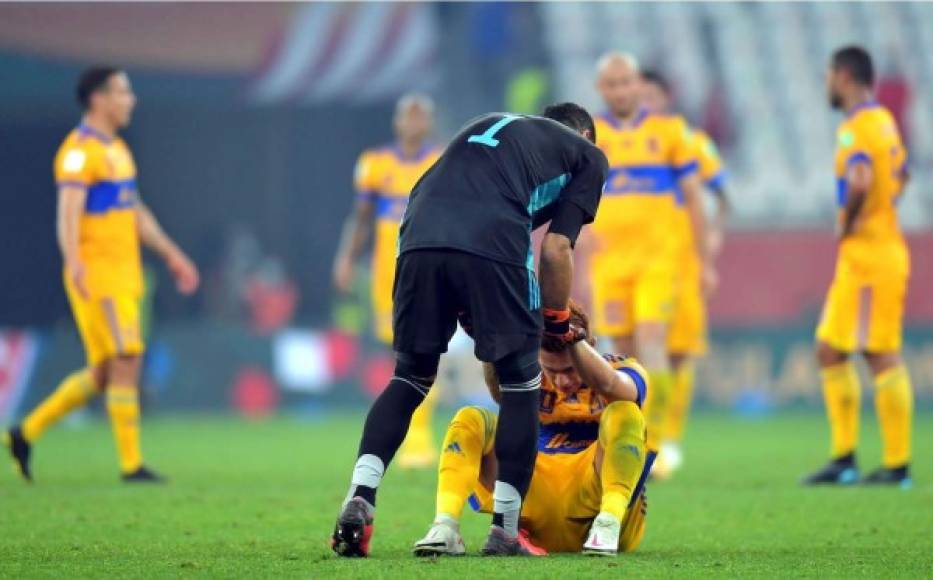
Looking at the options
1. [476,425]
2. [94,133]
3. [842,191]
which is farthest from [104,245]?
[476,425]

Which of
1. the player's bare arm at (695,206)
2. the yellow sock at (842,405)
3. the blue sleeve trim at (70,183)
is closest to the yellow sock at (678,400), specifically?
the player's bare arm at (695,206)

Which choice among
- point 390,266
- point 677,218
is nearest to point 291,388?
point 390,266

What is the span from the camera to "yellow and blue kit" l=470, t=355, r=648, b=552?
664 centimetres

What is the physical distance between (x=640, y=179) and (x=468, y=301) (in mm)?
5070

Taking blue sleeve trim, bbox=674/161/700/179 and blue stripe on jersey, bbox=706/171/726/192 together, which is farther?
blue stripe on jersey, bbox=706/171/726/192

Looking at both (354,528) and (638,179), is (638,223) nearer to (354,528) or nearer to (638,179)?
(638,179)

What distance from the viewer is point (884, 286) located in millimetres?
10617

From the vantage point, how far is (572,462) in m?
6.76

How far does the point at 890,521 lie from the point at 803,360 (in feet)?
Result: 36.7

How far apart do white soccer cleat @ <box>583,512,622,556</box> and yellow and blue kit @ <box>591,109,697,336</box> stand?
480 centimetres

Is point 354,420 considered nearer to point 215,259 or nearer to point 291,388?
point 291,388

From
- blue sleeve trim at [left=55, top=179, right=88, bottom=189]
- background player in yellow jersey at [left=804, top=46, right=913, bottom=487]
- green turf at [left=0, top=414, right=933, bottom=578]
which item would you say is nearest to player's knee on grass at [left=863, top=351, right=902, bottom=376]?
background player in yellow jersey at [left=804, top=46, right=913, bottom=487]

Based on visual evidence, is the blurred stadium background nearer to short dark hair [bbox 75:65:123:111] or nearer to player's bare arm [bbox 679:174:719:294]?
player's bare arm [bbox 679:174:719:294]

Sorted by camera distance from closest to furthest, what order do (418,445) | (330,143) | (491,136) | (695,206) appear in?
(491,136) → (695,206) → (418,445) → (330,143)
